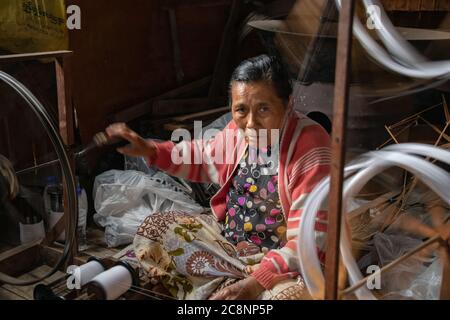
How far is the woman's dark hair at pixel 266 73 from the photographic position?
1.77 meters

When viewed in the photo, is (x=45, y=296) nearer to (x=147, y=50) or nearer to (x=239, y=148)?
(x=239, y=148)

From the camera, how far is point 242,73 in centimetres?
178

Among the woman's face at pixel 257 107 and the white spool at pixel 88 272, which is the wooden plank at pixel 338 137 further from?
the white spool at pixel 88 272

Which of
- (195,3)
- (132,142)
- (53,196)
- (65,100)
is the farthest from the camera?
(195,3)

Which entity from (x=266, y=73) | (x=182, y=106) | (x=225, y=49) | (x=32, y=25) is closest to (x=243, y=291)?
(x=266, y=73)

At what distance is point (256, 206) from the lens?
6.39ft

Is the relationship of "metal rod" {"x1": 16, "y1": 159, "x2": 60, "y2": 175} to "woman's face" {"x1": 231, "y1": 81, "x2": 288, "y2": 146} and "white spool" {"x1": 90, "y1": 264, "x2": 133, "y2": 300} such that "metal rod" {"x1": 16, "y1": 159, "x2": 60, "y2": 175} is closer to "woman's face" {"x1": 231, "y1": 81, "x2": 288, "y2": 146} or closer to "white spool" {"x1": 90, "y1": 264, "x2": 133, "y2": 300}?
"white spool" {"x1": 90, "y1": 264, "x2": 133, "y2": 300}

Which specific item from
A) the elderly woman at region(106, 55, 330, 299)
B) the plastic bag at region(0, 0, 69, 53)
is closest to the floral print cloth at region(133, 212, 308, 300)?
the elderly woman at region(106, 55, 330, 299)

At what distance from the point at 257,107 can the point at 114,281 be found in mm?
782

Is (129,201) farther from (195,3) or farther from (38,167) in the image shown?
(195,3)

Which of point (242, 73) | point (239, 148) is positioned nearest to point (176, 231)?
point (239, 148)

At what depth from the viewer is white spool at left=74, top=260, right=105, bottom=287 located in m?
1.91

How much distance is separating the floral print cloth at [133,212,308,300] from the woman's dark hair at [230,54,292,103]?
60 cm
